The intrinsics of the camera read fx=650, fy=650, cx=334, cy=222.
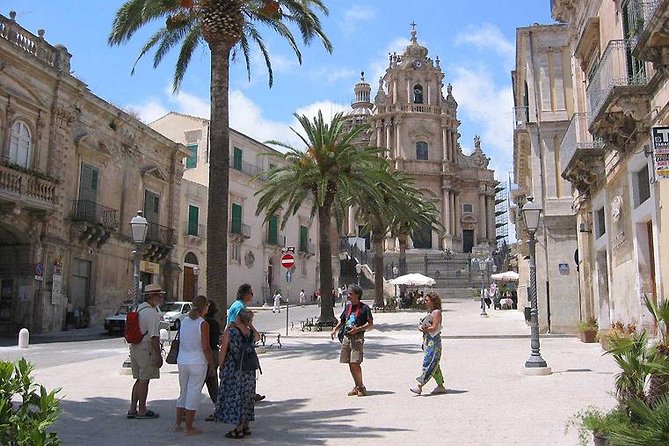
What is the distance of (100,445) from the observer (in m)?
6.68

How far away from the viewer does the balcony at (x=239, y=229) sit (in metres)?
44.0

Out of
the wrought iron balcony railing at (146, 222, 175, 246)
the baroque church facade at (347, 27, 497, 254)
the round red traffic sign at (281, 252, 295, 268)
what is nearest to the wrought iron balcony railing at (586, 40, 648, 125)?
the round red traffic sign at (281, 252, 295, 268)

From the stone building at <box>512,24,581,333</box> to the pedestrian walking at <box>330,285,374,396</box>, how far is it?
12890 millimetres

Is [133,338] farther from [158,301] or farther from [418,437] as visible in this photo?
[418,437]

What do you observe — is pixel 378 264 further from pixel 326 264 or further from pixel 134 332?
pixel 134 332

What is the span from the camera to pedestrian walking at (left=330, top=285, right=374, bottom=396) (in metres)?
9.59

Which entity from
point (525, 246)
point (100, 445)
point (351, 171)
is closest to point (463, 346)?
point (351, 171)

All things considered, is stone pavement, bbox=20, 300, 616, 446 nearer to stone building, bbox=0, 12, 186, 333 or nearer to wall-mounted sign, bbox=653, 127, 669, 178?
wall-mounted sign, bbox=653, 127, 669, 178

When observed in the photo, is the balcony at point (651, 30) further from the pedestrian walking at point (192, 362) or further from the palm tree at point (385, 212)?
the palm tree at point (385, 212)

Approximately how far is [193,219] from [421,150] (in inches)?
1351

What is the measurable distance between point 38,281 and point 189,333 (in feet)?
66.3

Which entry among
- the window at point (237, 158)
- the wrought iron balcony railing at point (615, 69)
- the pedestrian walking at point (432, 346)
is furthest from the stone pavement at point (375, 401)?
the window at point (237, 158)

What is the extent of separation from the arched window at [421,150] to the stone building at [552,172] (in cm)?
4439

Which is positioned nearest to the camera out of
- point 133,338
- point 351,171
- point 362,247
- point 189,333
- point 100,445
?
point 100,445
